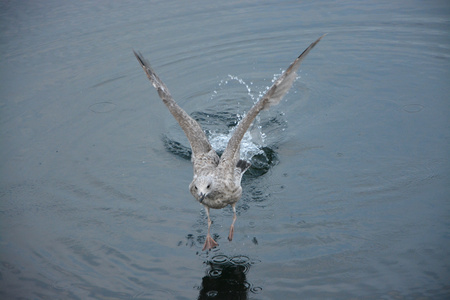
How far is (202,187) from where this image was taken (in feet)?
22.2

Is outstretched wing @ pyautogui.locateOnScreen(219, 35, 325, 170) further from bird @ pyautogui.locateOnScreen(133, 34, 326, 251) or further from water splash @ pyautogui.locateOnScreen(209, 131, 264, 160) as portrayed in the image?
water splash @ pyautogui.locateOnScreen(209, 131, 264, 160)

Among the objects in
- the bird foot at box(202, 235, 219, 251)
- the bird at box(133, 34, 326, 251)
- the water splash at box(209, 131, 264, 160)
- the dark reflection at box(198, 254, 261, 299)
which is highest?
the bird at box(133, 34, 326, 251)

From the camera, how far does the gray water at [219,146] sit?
6.43m

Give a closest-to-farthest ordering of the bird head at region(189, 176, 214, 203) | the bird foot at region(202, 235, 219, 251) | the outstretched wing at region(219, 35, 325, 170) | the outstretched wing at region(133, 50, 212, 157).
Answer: the bird head at region(189, 176, 214, 203) → the bird foot at region(202, 235, 219, 251) → the outstretched wing at region(219, 35, 325, 170) → the outstretched wing at region(133, 50, 212, 157)

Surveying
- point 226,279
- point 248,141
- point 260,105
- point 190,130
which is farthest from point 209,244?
point 248,141

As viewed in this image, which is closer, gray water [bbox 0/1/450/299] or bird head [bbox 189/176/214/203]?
gray water [bbox 0/1/450/299]

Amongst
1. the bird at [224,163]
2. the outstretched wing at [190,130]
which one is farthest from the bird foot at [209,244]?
the outstretched wing at [190,130]

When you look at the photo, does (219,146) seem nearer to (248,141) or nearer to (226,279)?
(248,141)

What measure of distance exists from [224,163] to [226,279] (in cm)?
185

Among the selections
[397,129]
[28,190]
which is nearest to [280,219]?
[397,129]

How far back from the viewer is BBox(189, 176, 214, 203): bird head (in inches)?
263

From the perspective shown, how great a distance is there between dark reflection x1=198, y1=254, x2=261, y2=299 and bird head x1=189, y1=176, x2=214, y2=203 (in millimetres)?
893

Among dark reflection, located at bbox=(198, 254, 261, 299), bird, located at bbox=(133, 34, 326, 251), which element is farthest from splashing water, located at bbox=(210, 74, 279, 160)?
dark reflection, located at bbox=(198, 254, 261, 299)

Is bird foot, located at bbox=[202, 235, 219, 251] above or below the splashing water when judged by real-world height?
below
